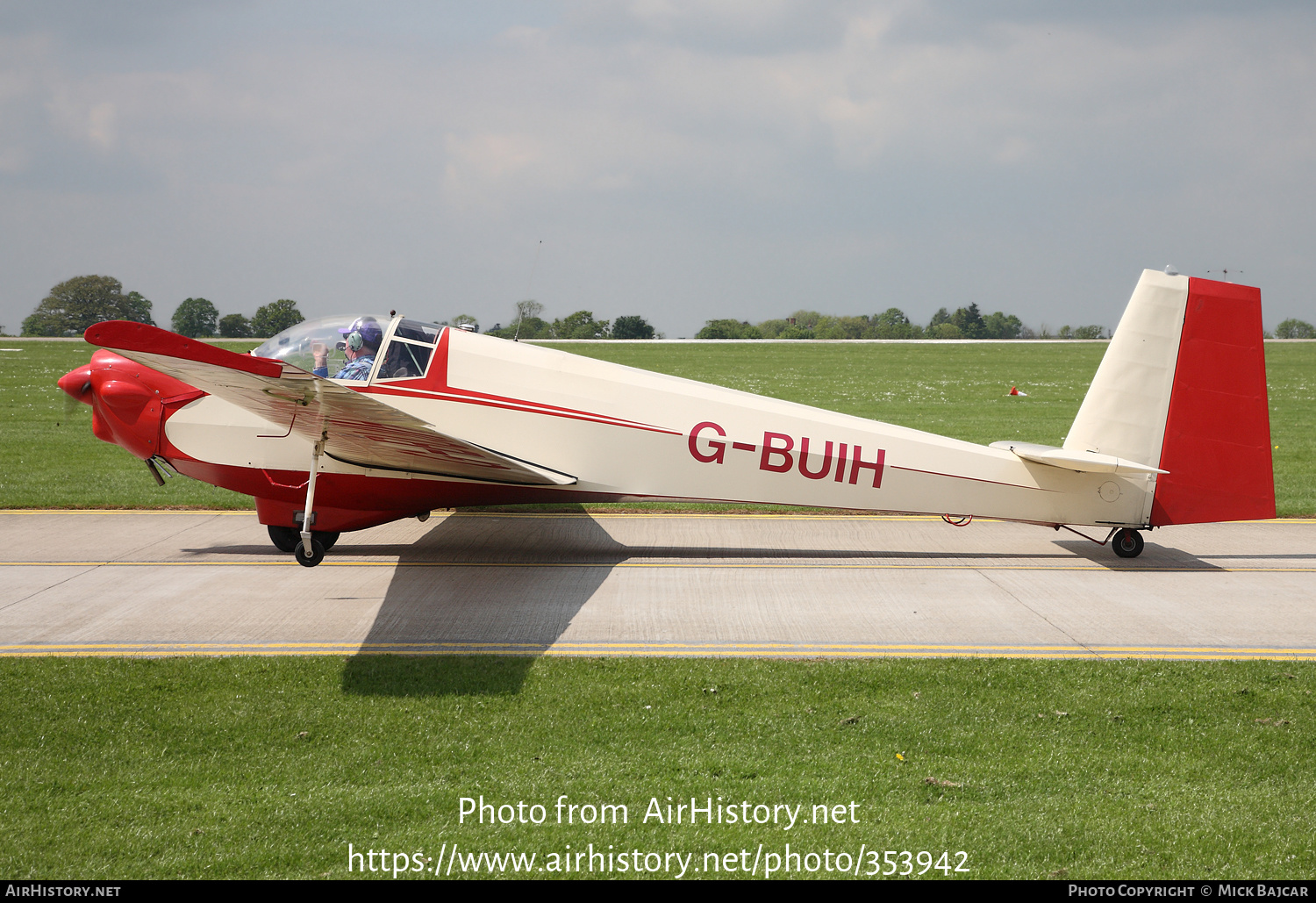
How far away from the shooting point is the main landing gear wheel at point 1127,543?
36.1 feet

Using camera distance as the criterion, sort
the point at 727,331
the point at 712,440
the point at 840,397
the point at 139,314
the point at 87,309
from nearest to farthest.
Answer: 1. the point at 712,440
2. the point at 87,309
3. the point at 139,314
4. the point at 840,397
5. the point at 727,331

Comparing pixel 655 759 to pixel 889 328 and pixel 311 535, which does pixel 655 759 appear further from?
pixel 889 328

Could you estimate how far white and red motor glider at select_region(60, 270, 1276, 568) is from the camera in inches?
393

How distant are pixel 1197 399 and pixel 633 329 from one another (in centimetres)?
7468

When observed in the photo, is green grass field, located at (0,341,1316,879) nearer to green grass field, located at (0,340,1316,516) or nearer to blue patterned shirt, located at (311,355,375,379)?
blue patterned shirt, located at (311,355,375,379)

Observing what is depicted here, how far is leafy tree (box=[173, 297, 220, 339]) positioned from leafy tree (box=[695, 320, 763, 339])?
7206 cm

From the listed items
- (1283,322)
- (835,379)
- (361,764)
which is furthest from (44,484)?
(1283,322)

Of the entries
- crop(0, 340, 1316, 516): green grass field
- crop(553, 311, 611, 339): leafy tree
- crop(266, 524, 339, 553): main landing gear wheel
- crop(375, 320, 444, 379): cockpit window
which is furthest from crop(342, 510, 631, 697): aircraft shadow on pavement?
crop(553, 311, 611, 339): leafy tree

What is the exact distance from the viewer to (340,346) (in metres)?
9.98

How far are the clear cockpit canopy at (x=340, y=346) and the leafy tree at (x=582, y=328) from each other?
7220 centimetres

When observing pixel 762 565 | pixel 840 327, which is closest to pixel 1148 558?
pixel 762 565

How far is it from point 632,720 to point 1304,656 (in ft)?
19.5

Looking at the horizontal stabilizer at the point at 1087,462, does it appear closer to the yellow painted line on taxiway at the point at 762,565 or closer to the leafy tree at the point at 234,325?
the yellow painted line on taxiway at the point at 762,565
